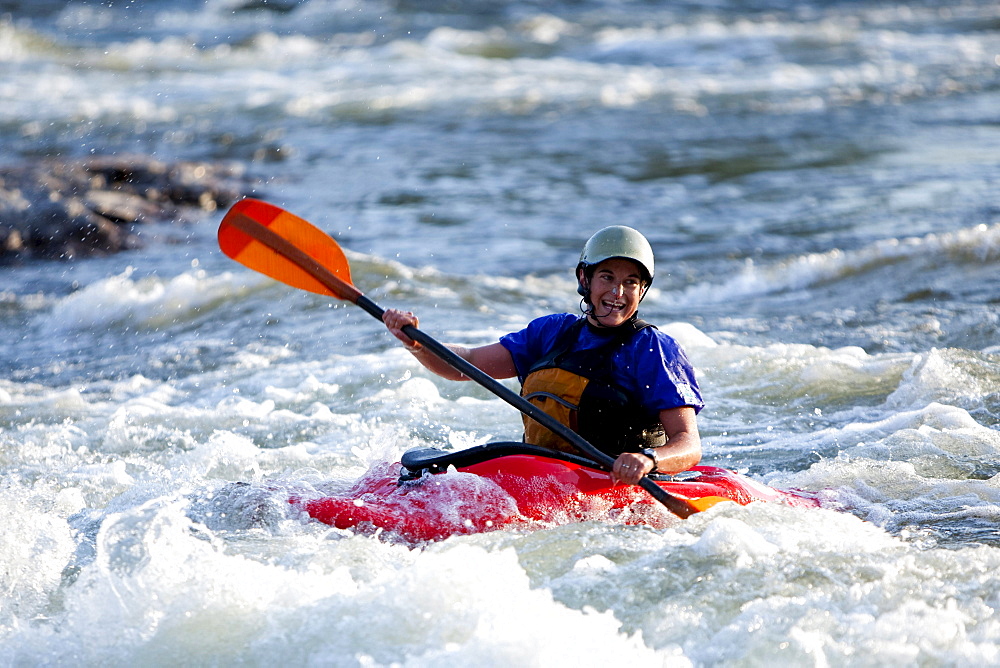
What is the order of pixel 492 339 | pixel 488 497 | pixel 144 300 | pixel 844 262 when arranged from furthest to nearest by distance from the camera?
pixel 844 262 < pixel 144 300 < pixel 492 339 < pixel 488 497

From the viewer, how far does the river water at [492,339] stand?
3221 millimetres

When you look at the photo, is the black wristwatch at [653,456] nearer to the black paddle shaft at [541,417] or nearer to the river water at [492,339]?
the black paddle shaft at [541,417]

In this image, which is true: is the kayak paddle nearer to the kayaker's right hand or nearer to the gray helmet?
the kayaker's right hand

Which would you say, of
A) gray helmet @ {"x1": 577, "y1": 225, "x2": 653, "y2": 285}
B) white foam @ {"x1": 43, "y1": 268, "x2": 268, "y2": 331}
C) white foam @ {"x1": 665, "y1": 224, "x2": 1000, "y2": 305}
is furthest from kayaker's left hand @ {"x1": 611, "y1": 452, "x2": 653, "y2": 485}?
white foam @ {"x1": 43, "y1": 268, "x2": 268, "y2": 331}

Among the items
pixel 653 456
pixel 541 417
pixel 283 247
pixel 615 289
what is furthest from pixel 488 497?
pixel 283 247

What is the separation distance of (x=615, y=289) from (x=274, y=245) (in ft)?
4.66

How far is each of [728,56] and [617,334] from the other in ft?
59.8

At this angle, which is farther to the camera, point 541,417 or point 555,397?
point 555,397

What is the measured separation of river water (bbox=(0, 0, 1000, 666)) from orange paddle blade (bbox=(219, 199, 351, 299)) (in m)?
0.83

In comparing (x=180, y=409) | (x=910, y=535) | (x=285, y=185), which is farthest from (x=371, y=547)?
(x=285, y=185)

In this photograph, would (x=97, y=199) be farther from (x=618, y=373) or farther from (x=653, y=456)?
(x=653, y=456)

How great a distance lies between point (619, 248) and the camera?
3.86 meters

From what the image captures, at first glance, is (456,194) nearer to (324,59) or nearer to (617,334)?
(617,334)

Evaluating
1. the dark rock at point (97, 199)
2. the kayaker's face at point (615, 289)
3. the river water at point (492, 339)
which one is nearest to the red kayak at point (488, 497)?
the river water at point (492, 339)
